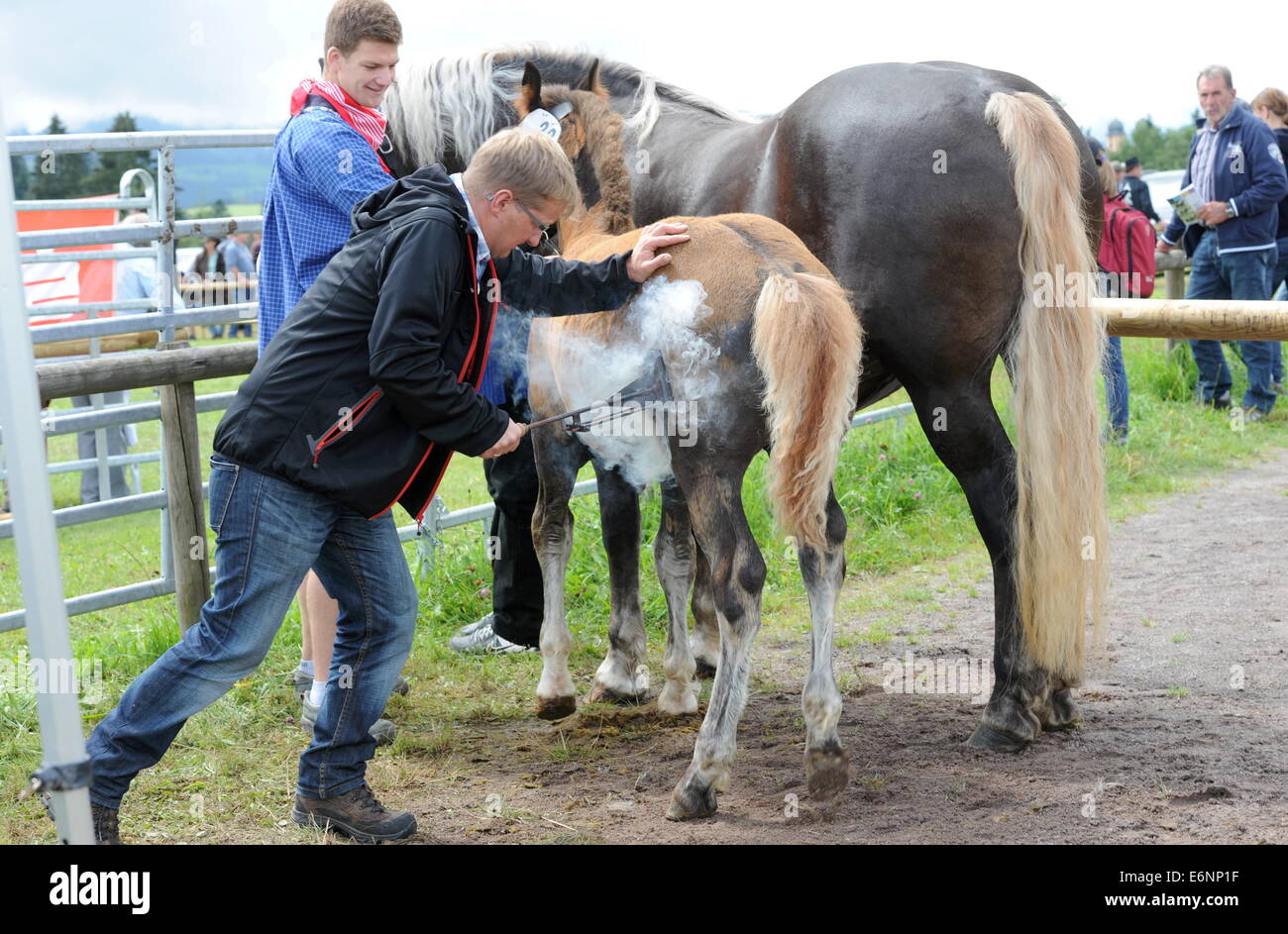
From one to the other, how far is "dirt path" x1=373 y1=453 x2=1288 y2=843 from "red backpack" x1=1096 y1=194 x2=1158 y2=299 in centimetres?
361

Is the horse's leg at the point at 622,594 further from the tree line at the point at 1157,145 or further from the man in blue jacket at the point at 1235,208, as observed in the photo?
the tree line at the point at 1157,145

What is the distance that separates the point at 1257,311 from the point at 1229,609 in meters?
1.47

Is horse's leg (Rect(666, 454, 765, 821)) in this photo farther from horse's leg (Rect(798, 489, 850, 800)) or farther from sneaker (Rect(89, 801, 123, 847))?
sneaker (Rect(89, 801, 123, 847))

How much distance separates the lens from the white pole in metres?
1.96

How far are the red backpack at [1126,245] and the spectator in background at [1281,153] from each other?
1200 millimetres

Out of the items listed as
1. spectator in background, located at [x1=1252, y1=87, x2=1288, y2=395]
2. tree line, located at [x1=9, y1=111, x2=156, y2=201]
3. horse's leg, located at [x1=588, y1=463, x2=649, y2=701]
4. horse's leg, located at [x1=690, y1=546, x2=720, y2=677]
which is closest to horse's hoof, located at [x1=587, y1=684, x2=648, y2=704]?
horse's leg, located at [x1=588, y1=463, x2=649, y2=701]

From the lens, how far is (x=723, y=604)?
3.09m

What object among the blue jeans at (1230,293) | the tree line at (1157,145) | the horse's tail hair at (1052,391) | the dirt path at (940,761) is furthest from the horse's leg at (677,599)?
the tree line at (1157,145)

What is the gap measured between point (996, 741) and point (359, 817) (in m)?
1.99

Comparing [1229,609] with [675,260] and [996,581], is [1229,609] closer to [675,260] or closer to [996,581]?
[996,581]

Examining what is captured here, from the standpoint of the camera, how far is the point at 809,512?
3.02 meters

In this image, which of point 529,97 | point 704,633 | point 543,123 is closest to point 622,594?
point 704,633

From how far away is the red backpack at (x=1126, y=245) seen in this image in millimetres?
8229

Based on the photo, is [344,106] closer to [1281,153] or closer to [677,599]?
[677,599]
